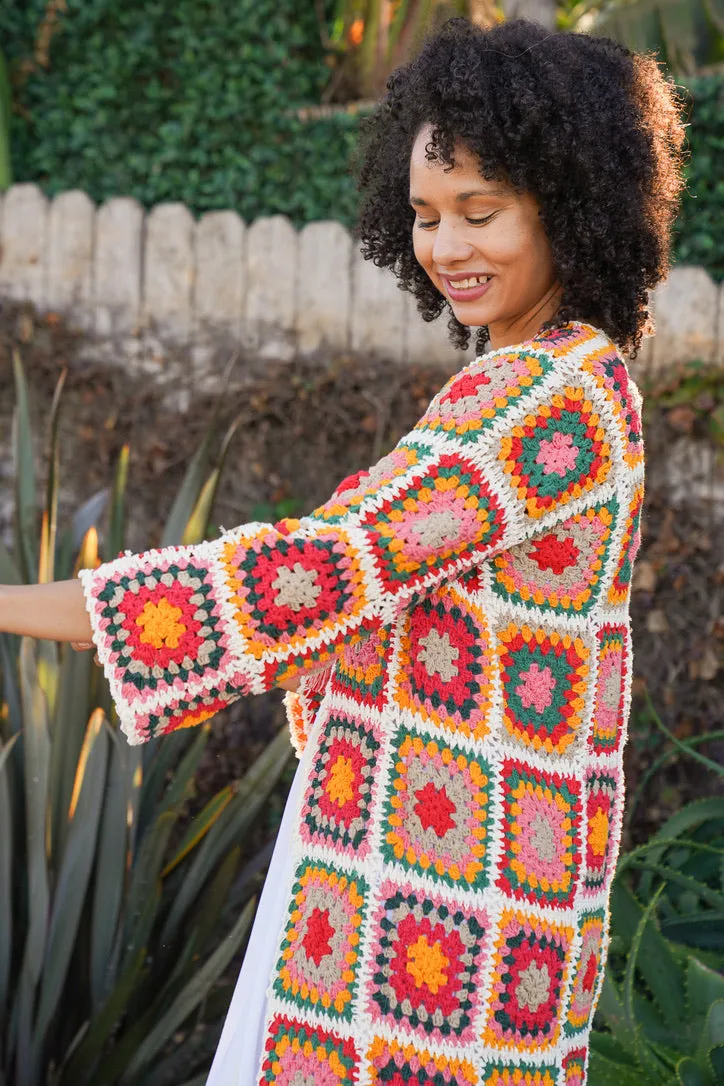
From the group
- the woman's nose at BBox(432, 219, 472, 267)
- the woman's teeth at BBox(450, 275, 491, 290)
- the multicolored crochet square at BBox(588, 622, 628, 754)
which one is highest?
the woman's nose at BBox(432, 219, 472, 267)

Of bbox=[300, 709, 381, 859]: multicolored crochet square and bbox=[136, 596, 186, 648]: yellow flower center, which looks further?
bbox=[300, 709, 381, 859]: multicolored crochet square

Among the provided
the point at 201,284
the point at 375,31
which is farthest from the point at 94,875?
the point at 375,31

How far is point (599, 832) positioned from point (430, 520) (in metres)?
0.51

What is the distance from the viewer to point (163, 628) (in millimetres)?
1303

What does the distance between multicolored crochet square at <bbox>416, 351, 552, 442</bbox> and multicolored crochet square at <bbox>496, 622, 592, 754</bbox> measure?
0.26 metres

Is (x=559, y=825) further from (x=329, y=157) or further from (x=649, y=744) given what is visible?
(x=329, y=157)

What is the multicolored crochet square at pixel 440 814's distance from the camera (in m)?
1.45

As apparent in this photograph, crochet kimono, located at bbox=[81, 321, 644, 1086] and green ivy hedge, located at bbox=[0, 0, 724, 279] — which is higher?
green ivy hedge, located at bbox=[0, 0, 724, 279]

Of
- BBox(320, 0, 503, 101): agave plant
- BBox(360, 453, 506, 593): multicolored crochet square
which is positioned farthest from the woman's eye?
BBox(320, 0, 503, 101): agave plant

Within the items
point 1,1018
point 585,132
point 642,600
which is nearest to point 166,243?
point 642,600

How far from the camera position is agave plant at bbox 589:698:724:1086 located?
243 cm

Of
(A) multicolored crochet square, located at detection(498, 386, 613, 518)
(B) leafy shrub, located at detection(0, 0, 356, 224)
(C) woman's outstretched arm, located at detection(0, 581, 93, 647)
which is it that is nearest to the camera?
(C) woman's outstretched arm, located at detection(0, 581, 93, 647)

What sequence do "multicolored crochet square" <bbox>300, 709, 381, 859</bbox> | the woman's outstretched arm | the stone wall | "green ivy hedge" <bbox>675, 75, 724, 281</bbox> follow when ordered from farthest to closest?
"green ivy hedge" <bbox>675, 75, 724, 281</bbox>, the stone wall, "multicolored crochet square" <bbox>300, 709, 381, 859</bbox>, the woman's outstretched arm

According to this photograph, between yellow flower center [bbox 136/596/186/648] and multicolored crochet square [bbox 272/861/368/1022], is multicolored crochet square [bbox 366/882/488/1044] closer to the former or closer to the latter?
multicolored crochet square [bbox 272/861/368/1022]
